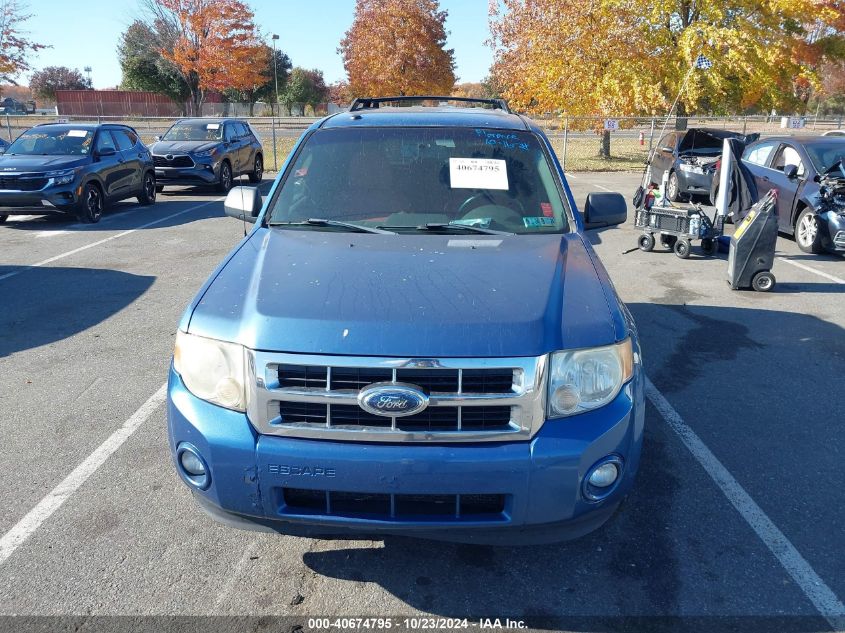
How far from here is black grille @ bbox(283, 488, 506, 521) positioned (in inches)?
96.7

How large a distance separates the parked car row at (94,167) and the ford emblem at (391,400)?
1112cm

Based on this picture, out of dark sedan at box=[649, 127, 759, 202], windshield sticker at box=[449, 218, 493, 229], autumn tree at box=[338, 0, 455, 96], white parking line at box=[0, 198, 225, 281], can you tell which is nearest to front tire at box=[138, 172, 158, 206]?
white parking line at box=[0, 198, 225, 281]

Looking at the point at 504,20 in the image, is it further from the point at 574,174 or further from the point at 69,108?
the point at 69,108

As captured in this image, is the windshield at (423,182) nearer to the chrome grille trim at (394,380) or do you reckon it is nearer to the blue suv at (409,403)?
the blue suv at (409,403)

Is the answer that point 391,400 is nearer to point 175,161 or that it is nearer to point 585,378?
point 585,378

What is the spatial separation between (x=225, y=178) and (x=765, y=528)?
1550 cm

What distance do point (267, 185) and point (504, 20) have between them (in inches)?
670

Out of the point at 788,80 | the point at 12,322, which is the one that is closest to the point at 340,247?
the point at 12,322

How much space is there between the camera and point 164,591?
9.16ft

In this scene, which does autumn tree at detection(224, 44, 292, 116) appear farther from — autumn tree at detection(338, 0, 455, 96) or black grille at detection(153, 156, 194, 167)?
black grille at detection(153, 156, 194, 167)

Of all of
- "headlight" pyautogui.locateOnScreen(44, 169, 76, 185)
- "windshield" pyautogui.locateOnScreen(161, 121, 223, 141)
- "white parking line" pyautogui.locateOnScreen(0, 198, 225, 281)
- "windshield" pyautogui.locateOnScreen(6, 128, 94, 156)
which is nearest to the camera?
"white parking line" pyautogui.locateOnScreen(0, 198, 225, 281)

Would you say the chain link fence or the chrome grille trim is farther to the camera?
the chain link fence

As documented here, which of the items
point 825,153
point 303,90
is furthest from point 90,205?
point 303,90

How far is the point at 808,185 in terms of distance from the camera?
9734 millimetres
